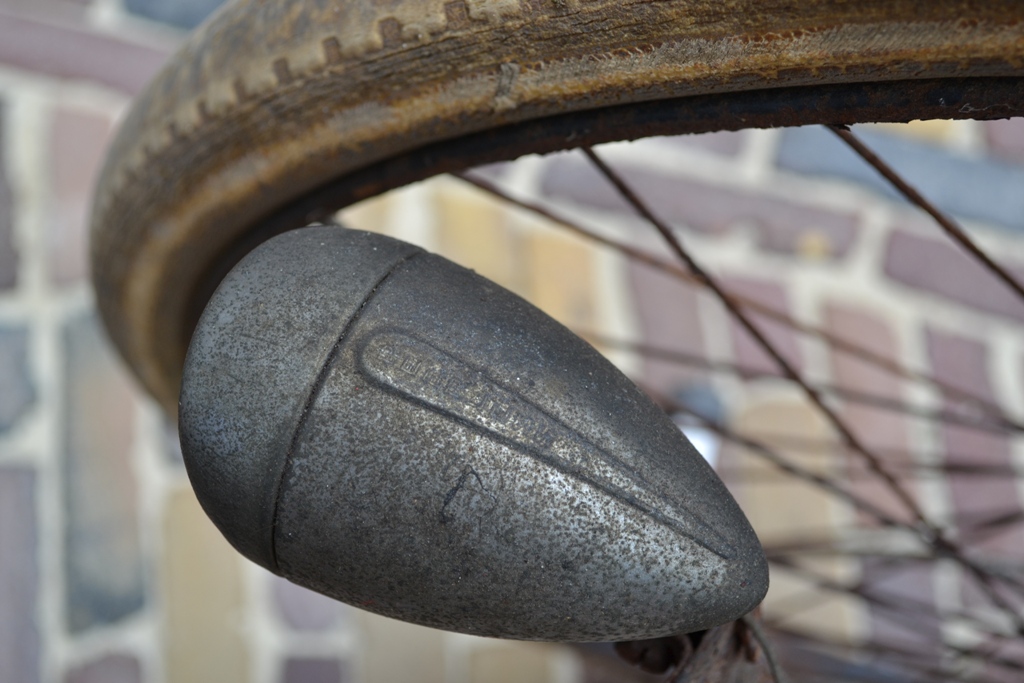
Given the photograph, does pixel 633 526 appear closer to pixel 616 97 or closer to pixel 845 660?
pixel 616 97

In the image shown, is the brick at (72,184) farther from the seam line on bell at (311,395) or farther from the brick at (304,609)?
the seam line on bell at (311,395)

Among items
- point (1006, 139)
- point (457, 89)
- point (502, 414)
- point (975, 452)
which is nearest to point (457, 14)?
point (457, 89)

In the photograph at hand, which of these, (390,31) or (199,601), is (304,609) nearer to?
(199,601)

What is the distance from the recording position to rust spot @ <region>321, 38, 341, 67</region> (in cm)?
39

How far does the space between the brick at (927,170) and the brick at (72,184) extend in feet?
2.50

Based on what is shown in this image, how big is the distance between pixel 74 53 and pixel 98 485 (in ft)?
1.43

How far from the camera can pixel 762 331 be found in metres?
1.22

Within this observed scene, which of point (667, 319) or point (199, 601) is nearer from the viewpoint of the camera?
point (199, 601)

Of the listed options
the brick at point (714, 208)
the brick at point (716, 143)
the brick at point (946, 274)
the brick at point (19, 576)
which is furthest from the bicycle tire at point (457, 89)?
the brick at point (946, 274)

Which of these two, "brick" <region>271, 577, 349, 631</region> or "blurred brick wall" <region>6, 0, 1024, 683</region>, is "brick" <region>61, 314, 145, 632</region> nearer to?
"blurred brick wall" <region>6, 0, 1024, 683</region>

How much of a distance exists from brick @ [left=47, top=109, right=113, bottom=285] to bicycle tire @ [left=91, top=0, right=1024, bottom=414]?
569 mm

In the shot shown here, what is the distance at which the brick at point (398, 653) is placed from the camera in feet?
3.40

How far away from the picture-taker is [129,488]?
1.02 meters

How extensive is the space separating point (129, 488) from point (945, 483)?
0.85 meters
